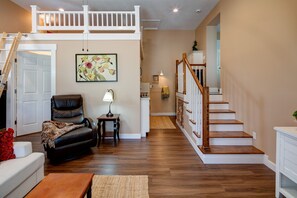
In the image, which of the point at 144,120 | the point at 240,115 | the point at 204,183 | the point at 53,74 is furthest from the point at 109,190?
the point at 53,74

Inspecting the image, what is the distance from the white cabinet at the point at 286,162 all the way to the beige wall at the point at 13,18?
636 centimetres

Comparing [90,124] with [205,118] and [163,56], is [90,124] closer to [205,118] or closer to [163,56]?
[205,118]

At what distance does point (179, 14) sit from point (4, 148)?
243 inches

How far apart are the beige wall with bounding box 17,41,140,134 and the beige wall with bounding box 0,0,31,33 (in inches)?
57.8

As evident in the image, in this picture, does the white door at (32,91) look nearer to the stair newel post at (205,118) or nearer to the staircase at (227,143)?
the staircase at (227,143)

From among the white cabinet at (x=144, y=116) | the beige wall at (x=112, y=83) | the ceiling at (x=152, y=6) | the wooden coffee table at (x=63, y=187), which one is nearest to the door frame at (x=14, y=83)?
the beige wall at (x=112, y=83)

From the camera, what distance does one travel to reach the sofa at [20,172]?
169 cm

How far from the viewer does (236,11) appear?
4383 mm

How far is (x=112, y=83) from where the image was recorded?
4859 millimetres

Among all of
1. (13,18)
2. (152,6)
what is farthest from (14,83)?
(152,6)

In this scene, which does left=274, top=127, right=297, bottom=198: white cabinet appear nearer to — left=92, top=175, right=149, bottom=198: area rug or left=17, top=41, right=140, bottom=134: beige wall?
left=92, top=175, right=149, bottom=198: area rug

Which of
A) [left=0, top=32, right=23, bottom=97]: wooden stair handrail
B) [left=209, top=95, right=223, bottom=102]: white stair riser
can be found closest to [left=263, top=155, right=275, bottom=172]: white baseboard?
[left=209, top=95, right=223, bottom=102]: white stair riser

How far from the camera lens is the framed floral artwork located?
480 centimetres

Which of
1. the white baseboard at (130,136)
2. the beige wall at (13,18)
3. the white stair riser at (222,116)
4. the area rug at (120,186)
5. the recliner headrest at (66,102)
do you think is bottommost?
the area rug at (120,186)
